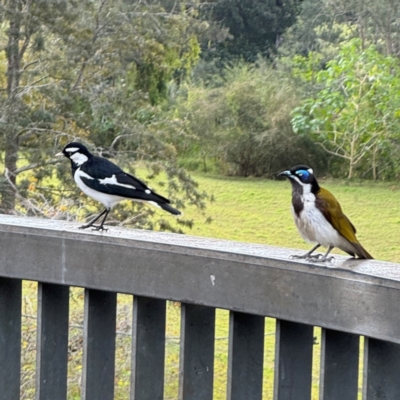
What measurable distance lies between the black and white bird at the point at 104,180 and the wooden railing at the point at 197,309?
495mm

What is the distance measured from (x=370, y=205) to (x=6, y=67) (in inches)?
165

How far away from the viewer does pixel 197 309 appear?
861mm

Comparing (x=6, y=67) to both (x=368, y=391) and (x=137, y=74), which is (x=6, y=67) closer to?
(x=137, y=74)

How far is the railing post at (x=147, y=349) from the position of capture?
88 cm

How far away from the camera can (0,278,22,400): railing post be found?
934 millimetres

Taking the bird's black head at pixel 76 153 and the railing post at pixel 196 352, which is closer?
the railing post at pixel 196 352

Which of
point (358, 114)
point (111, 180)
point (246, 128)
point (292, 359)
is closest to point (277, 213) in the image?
point (246, 128)

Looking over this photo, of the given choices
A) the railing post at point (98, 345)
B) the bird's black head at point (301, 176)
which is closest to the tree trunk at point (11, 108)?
the bird's black head at point (301, 176)

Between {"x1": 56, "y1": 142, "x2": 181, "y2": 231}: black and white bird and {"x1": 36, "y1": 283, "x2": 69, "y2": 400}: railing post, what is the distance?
514 mm

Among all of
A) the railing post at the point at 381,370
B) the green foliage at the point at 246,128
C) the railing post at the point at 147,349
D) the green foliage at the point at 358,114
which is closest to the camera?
the railing post at the point at 381,370

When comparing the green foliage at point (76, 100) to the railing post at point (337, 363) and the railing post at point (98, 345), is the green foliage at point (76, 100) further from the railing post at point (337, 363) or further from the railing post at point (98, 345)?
the railing post at point (337, 363)

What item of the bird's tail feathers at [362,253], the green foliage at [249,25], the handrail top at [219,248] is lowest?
the bird's tail feathers at [362,253]

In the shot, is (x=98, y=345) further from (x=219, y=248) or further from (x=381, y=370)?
(x=381, y=370)

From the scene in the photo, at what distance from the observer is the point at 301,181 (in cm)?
108
